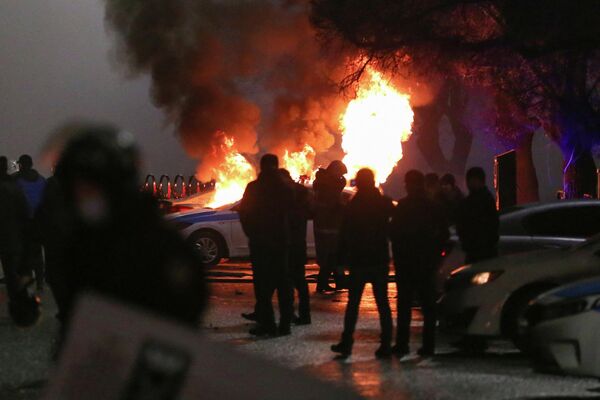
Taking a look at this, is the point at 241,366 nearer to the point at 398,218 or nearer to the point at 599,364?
the point at 599,364

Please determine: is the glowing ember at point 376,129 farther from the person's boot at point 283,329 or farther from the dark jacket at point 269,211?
the person's boot at point 283,329

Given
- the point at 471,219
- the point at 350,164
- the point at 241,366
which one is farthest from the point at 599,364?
the point at 350,164

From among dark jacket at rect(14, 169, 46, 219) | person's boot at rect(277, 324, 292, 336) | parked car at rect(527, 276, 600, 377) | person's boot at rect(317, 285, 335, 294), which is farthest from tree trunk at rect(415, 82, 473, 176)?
parked car at rect(527, 276, 600, 377)

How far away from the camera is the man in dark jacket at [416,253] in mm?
10453

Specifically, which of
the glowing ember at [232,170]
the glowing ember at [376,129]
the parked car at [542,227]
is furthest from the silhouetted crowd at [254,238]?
the glowing ember at [232,170]

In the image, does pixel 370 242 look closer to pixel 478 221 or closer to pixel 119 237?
pixel 478 221

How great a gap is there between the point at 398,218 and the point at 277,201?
4.90ft

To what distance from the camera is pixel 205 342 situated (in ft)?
7.73

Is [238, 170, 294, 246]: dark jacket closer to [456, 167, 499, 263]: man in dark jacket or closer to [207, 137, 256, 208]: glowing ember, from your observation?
[456, 167, 499, 263]: man in dark jacket

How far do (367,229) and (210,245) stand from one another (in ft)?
39.4

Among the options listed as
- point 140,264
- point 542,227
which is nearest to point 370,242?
point 542,227

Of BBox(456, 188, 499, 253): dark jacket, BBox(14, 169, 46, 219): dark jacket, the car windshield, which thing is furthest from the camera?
BBox(14, 169, 46, 219): dark jacket

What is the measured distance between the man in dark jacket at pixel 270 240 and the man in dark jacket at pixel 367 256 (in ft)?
4.49

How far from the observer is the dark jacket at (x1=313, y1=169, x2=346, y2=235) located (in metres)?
15.2
